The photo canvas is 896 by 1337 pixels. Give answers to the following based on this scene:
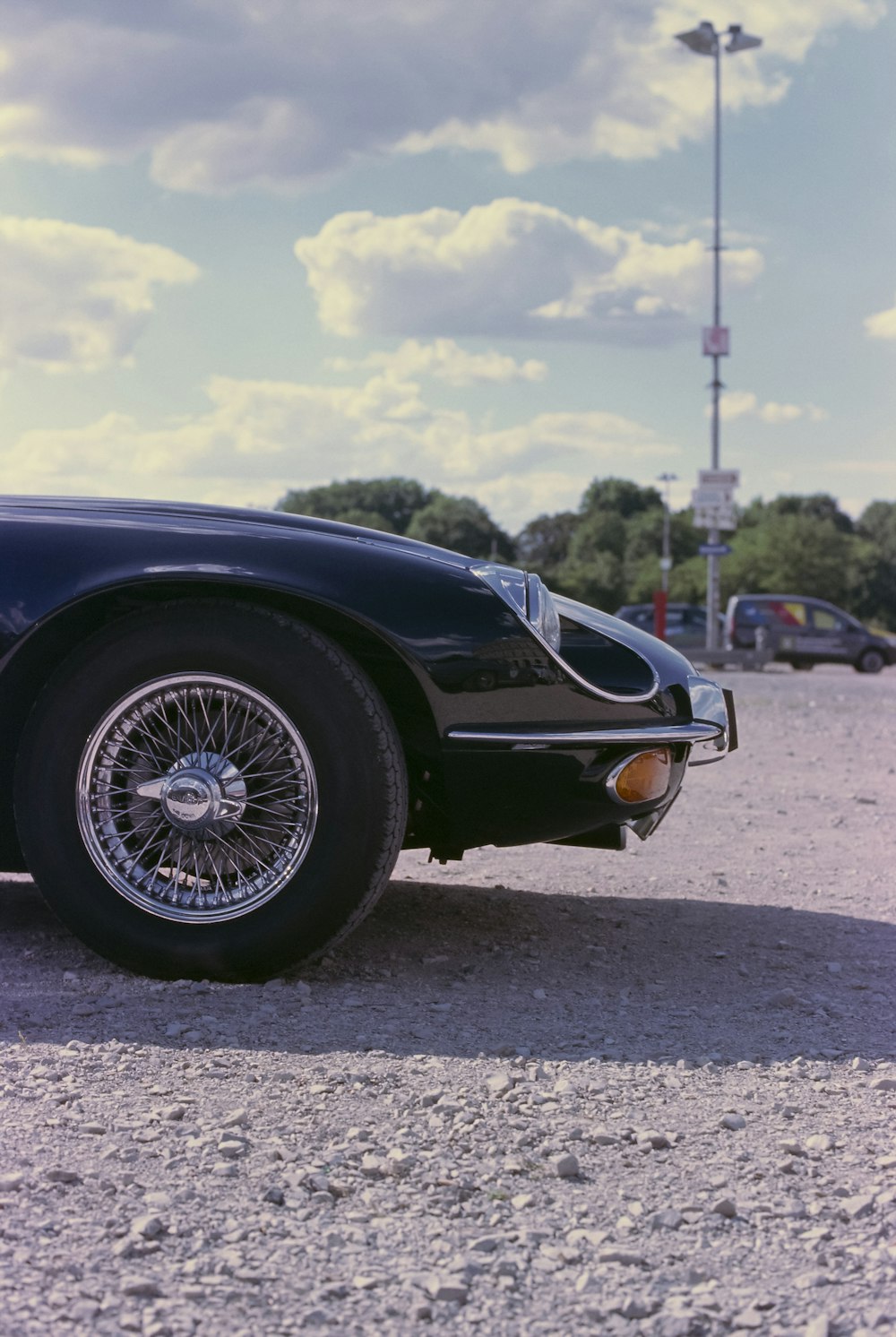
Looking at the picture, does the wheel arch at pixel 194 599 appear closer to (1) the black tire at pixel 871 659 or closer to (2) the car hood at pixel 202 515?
(2) the car hood at pixel 202 515

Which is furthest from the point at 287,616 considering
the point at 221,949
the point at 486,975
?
the point at 486,975

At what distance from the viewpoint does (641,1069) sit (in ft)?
8.25

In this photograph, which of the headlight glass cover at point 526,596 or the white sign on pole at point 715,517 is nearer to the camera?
the headlight glass cover at point 526,596

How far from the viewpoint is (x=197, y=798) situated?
9.71ft

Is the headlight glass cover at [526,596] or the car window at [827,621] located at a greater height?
the car window at [827,621]

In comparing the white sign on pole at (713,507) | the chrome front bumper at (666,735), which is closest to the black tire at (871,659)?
the white sign on pole at (713,507)

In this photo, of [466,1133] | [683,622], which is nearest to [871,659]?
[683,622]

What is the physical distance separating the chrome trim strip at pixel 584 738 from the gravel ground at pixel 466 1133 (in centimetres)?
58

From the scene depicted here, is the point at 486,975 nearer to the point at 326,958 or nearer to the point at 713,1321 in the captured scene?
the point at 326,958

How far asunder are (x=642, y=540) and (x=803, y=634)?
277ft

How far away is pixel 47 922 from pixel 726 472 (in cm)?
2193

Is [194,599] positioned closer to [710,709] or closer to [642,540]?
[710,709]

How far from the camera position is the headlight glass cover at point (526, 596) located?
308 centimetres

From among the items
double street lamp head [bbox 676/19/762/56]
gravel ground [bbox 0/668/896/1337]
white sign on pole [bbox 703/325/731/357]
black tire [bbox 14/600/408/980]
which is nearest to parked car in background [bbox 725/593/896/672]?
white sign on pole [bbox 703/325/731/357]
